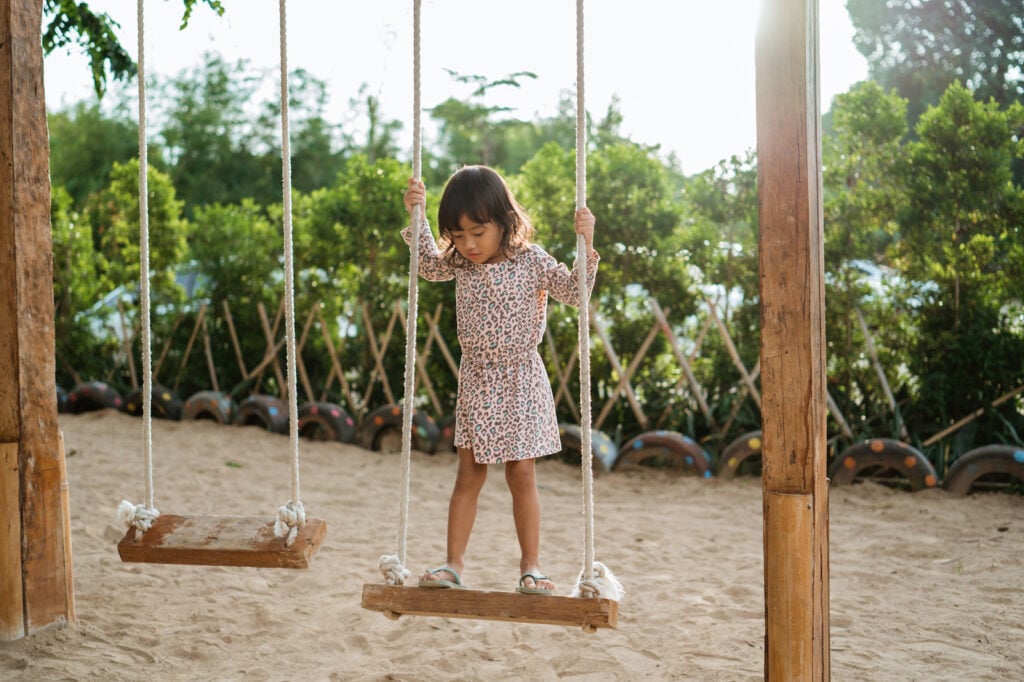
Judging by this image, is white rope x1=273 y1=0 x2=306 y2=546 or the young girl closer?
white rope x1=273 y1=0 x2=306 y2=546

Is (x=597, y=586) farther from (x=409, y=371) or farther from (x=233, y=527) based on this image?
(x=233, y=527)

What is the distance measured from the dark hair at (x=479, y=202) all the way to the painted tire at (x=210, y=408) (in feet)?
20.7

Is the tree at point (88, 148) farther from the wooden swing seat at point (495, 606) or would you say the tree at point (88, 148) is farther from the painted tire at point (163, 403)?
the wooden swing seat at point (495, 606)

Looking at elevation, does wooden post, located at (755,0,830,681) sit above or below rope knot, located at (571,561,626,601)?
above

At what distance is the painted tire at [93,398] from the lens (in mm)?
9359

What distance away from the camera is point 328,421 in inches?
313

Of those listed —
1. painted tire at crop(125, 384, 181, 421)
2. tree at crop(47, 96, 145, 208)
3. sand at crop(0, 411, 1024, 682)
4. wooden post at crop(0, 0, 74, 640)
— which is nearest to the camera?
wooden post at crop(0, 0, 74, 640)

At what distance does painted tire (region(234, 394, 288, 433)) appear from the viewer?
829cm

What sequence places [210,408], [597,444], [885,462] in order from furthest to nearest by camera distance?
[210,408]
[597,444]
[885,462]

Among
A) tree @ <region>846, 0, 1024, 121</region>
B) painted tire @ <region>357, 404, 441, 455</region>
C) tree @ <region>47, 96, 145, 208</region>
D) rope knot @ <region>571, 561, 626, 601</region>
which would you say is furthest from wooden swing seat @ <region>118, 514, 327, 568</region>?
tree @ <region>47, 96, 145, 208</region>

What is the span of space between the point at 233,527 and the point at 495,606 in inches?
32.3

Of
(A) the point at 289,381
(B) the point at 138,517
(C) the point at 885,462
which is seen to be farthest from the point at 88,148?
(A) the point at 289,381

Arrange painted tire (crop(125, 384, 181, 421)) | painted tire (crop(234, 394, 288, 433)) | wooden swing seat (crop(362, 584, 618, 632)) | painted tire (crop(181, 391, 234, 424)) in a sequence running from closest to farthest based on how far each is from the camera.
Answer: wooden swing seat (crop(362, 584, 618, 632)), painted tire (crop(234, 394, 288, 433)), painted tire (crop(181, 391, 234, 424)), painted tire (crop(125, 384, 181, 421))

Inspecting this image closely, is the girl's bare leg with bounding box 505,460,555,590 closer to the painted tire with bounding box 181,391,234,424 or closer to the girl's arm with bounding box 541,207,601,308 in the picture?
the girl's arm with bounding box 541,207,601,308
